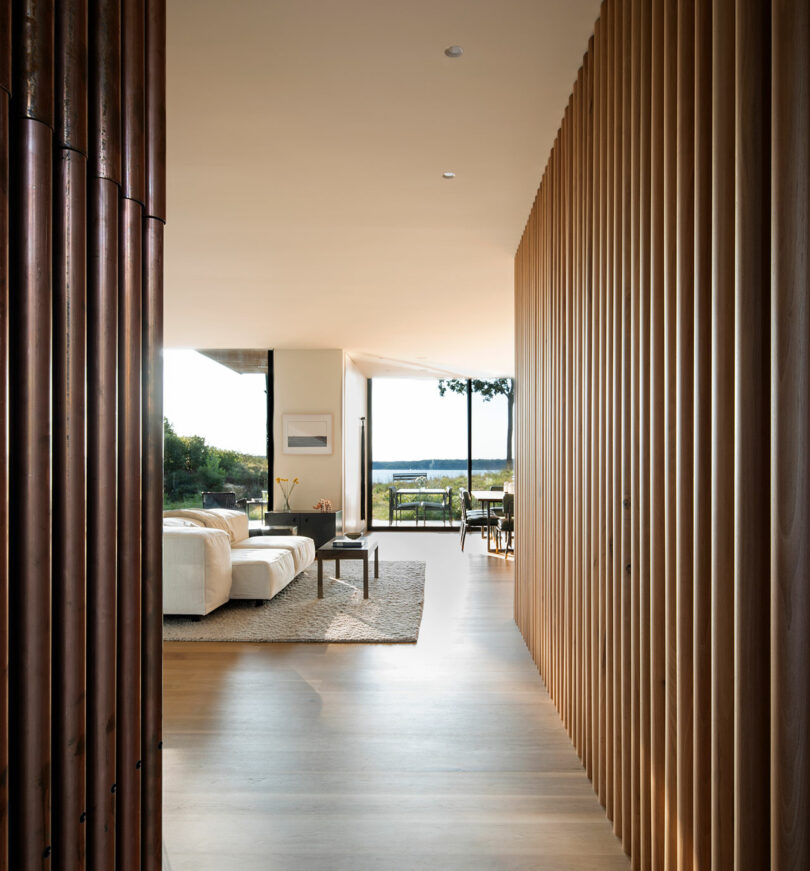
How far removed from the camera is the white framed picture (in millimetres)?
9508

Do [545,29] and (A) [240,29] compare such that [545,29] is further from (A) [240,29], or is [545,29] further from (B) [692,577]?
(B) [692,577]

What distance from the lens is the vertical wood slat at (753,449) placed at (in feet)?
4.12

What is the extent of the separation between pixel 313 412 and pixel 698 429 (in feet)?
27.2

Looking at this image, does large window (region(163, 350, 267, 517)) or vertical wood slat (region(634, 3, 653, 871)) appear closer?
vertical wood slat (region(634, 3, 653, 871))

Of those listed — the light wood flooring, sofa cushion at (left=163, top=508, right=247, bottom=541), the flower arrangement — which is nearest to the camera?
the light wood flooring

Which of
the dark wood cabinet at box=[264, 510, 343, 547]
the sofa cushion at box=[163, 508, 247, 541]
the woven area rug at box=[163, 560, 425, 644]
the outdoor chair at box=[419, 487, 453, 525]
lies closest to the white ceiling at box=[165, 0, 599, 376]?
the sofa cushion at box=[163, 508, 247, 541]

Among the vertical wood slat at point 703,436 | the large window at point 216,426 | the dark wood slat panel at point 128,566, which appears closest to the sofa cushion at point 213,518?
the large window at point 216,426

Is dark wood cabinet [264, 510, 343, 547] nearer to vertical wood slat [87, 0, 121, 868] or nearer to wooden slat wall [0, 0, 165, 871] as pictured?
wooden slat wall [0, 0, 165, 871]

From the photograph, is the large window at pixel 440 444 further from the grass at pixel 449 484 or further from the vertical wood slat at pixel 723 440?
the vertical wood slat at pixel 723 440

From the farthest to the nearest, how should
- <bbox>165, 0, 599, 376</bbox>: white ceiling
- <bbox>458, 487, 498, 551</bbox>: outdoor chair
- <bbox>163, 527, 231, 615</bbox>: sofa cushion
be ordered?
<bbox>458, 487, 498, 551</bbox>: outdoor chair, <bbox>163, 527, 231, 615</bbox>: sofa cushion, <bbox>165, 0, 599, 376</bbox>: white ceiling

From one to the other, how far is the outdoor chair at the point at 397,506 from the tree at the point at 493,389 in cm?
184

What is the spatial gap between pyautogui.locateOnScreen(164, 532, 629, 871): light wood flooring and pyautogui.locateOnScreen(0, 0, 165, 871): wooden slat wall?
0.71 metres

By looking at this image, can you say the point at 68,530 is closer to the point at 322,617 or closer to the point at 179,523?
the point at 322,617

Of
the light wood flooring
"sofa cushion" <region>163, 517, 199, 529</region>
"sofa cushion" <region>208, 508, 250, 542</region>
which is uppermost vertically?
"sofa cushion" <region>163, 517, 199, 529</region>
